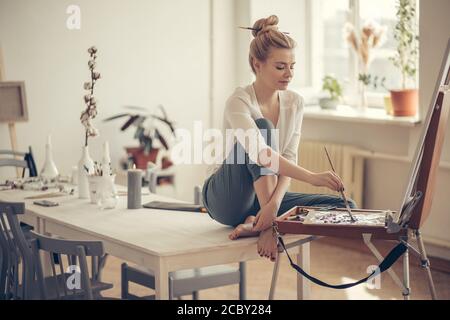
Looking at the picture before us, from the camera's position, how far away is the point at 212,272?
3.37 metres

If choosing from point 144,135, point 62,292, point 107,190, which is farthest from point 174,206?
point 144,135

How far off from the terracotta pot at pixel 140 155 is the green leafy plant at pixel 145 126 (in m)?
0.04

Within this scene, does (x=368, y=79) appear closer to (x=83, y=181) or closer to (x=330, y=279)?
(x=330, y=279)

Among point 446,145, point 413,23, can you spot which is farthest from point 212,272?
point 413,23

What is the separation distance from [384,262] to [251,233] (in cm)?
50

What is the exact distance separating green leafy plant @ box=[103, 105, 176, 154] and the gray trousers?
90.8 inches

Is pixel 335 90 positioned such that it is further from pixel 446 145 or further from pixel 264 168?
pixel 264 168

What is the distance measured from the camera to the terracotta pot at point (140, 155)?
17.6 ft

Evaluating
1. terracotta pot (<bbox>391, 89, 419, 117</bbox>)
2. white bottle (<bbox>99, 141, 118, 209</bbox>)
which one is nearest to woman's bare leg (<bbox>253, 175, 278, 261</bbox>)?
white bottle (<bbox>99, 141, 118, 209</bbox>)

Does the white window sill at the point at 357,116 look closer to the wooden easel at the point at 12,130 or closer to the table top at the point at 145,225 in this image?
the table top at the point at 145,225

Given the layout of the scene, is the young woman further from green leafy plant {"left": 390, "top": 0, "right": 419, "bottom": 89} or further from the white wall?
the white wall

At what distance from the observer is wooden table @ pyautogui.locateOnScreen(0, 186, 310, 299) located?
263cm

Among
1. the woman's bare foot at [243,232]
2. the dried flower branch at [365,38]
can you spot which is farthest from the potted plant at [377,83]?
the woman's bare foot at [243,232]

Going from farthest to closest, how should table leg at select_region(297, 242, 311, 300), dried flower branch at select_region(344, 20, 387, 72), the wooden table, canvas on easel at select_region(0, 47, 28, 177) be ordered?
dried flower branch at select_region(344, 20, 387, 72), canvas on easel at select_region(0, 47, 28, 177), table leg at select_region(297, 242, 311, 300), the wooden table
